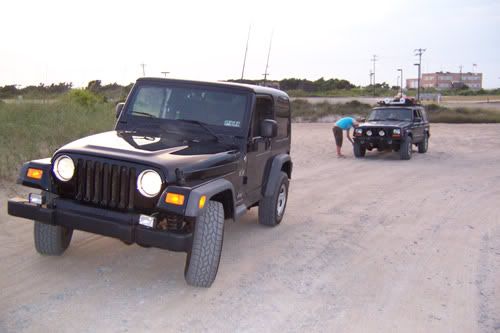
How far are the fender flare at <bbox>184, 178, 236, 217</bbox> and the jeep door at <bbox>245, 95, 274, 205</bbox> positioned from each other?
2.81ft

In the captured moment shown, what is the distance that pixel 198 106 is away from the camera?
5.70 meters

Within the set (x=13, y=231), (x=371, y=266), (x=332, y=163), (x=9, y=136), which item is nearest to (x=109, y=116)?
(x=9, y=136)

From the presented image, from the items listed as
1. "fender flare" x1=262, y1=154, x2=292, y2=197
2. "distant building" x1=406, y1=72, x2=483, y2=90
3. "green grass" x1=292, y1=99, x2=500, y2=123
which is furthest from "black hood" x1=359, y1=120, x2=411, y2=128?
"distant building" x1=406, y1=72, x2=483, y2=90

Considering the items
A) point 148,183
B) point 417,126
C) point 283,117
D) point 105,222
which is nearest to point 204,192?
point 148,183

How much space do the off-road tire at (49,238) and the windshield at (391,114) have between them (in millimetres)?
12496

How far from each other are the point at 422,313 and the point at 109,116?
34.3 ft

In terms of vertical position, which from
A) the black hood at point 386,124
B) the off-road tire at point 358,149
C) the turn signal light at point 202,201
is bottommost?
the turn signal light at point 202,201

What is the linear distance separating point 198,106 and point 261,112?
30.8 inches

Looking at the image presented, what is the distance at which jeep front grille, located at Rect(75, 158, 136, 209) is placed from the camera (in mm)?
4340

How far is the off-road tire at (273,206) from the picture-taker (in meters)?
6.62

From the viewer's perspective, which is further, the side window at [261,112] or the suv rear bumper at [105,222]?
the side window at [261,112]

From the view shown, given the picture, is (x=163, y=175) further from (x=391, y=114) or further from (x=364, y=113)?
(x=364, y=113)

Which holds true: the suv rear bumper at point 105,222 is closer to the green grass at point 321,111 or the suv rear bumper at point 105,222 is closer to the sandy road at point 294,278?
the sandy road at point 294,278

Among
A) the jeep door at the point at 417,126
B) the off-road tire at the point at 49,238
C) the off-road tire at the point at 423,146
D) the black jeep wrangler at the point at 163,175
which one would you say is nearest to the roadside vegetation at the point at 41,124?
the off-road tire at the point at 49,238
